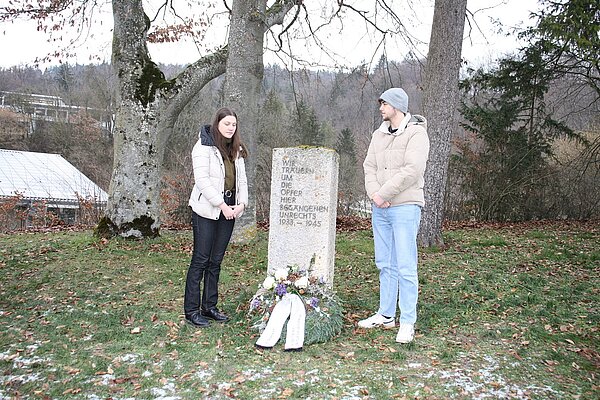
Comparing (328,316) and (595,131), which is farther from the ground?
(595,131)

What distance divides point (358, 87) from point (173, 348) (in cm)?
973

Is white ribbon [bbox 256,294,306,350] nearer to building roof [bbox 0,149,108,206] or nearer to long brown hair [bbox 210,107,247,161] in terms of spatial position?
long brown hair [bbox 210,107,247,161]

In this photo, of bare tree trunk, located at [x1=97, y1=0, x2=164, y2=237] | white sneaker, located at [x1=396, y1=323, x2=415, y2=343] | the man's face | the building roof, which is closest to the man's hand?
the man's face

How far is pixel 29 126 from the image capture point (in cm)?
3791

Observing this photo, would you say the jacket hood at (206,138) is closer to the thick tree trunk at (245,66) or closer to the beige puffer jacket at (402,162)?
the beige puffer jacket at (402,162)

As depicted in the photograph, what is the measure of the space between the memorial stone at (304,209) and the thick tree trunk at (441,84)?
4.49m

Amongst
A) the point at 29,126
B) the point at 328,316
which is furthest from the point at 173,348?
the point at 29,126

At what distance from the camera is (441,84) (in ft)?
31.0

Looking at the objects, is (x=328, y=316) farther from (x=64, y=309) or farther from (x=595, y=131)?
(x=595, y=131)

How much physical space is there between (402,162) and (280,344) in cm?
204

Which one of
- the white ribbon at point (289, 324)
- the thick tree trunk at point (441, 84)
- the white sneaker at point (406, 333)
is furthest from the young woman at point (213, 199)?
the thick tree trunk at point (441, 84)

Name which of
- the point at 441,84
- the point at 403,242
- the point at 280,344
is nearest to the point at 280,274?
the point at 280,344

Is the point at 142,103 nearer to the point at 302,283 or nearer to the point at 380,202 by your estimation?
the point at 302,283

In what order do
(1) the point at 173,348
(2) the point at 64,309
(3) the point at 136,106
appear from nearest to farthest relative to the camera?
(1) the point at 173,348, (2) the point at 64,309, (3) the point at 136,106
